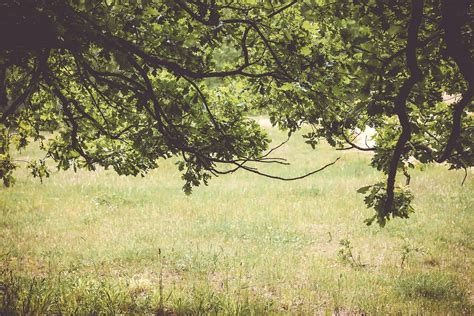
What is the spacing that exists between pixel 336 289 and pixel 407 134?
4.48 m

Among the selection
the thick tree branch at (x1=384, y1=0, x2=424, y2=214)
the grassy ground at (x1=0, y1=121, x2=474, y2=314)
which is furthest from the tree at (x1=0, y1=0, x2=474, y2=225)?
the grassy ground at (x1=0, y1=121, x2=474, y2=314)

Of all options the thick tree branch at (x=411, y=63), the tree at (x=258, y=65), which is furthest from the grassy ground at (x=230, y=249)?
the thick tree branch at (x=411, y=63)

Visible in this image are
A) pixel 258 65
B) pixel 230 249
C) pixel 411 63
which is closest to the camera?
pixel 411 63

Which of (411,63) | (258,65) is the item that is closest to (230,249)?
(258,65)

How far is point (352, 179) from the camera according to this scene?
1753 cm

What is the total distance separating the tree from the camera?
118 inches

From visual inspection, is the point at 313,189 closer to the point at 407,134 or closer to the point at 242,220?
the point at 242,220

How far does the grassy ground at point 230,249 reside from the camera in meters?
5.92

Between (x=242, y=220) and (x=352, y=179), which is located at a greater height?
(x=352, y=179)

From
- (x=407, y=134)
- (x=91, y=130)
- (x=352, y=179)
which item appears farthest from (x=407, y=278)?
(x=352, y=179)

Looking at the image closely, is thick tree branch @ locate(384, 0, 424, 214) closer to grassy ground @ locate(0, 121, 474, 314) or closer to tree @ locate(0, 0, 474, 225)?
tree @ locate(0, 0, 474, 225)

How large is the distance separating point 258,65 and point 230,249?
18.8ft

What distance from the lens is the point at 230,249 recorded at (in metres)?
9.09

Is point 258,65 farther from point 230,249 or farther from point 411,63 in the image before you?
point 230,249
